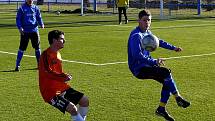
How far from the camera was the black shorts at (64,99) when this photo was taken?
6875 mm

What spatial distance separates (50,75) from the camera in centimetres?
686

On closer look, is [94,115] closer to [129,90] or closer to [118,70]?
[129,90]

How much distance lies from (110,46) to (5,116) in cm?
1111

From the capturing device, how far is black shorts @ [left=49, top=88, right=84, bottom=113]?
6875mm

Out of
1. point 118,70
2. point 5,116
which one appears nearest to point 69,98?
point 5,116

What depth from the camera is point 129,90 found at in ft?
35.3

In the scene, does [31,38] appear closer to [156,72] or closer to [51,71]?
[156,72]

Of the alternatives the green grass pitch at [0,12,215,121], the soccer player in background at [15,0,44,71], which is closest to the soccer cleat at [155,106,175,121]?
the green grass pitch at [0,12,215,121]

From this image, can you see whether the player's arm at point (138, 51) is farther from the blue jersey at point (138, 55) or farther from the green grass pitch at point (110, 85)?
the green grass pitch at point (110, 85)

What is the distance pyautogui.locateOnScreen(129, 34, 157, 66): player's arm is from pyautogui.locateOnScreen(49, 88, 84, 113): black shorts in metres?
1.27

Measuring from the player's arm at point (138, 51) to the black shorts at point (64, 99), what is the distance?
1271mm

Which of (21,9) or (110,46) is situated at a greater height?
(21,9)

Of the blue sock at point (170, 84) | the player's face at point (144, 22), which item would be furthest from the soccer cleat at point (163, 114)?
the player's face at point (144, 22)

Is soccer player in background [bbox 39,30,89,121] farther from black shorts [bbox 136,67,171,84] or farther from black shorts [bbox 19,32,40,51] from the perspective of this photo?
black shorts [bbox 19,32,40,51]
